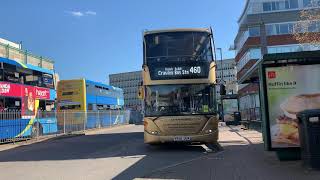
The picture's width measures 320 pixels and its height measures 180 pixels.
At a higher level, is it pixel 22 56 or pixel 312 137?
pixel 22 56

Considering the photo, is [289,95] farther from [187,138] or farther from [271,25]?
[271,25]

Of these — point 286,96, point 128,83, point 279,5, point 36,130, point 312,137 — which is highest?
point 279,5

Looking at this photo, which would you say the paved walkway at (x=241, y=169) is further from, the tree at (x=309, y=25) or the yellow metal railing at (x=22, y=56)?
the yellow metal railing at (x=22, y=56)

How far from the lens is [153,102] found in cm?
1847

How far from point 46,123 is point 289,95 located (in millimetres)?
18138

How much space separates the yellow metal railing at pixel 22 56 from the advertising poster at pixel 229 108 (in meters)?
20.9

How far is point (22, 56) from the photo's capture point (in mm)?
53000

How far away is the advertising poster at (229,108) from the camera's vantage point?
44.8 m

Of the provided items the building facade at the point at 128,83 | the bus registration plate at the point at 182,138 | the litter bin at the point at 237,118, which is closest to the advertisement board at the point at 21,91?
the bus registration plate at the point at 182,138

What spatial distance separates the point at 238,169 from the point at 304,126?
2.12m

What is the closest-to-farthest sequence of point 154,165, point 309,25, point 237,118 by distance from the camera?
point 154,165 < point 309,25 < point 237,118

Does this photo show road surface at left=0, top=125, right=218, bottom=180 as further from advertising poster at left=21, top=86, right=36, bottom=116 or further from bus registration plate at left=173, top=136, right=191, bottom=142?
advertising poster at left=21, top=86, right=36, bottom=116

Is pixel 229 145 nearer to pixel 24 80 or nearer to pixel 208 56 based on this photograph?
pixel 208 56

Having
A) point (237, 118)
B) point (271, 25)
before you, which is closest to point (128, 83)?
point (271, 25)
